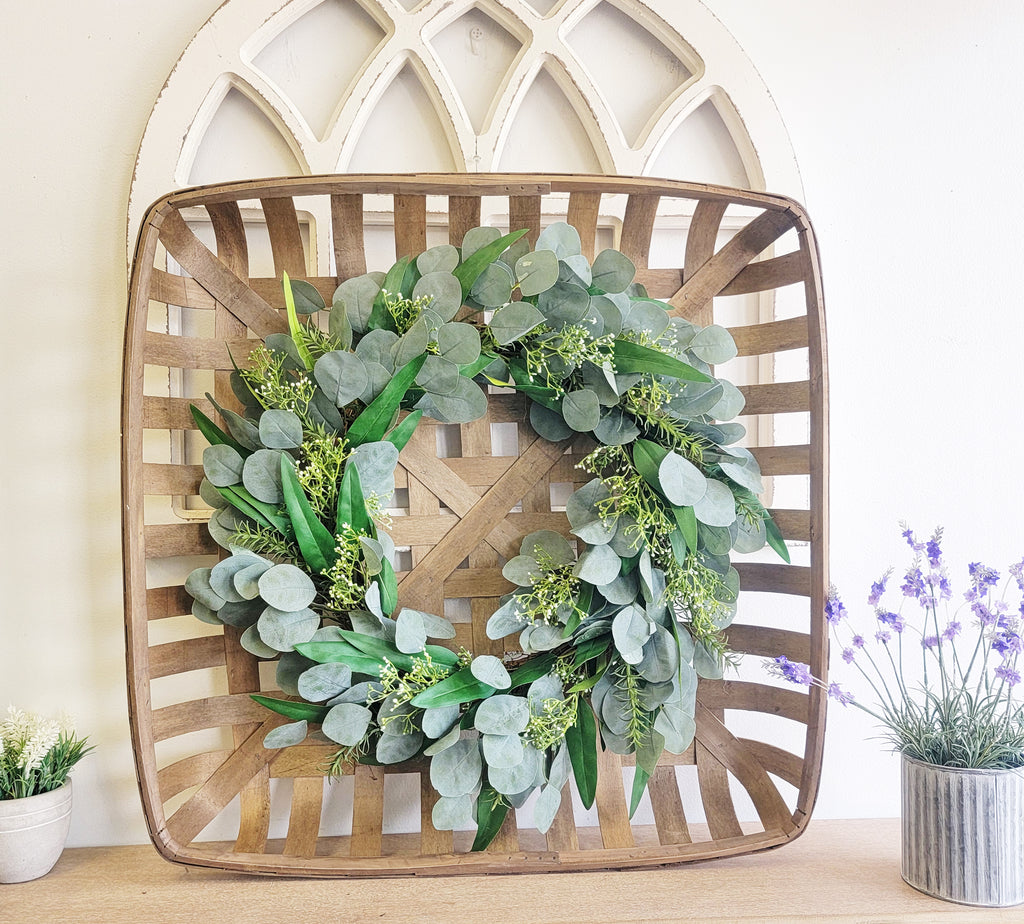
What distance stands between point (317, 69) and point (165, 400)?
426 millimetres

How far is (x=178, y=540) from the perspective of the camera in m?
0.81

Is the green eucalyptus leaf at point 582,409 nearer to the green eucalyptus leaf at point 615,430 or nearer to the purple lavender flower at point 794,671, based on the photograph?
the green eucalyptus leaf at point 615,430

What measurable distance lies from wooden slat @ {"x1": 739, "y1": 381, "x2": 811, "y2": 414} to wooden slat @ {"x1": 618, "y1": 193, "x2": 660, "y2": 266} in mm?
190

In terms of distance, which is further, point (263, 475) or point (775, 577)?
point (775, 577)

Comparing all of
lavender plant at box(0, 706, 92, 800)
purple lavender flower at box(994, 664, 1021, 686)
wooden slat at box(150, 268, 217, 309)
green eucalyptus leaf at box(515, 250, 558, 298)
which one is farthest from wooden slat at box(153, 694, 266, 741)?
purple lavender flower at box(994, 664, 1021, 686)

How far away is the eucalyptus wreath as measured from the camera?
0.75m

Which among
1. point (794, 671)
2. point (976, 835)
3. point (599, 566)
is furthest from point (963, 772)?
point (599, 566)

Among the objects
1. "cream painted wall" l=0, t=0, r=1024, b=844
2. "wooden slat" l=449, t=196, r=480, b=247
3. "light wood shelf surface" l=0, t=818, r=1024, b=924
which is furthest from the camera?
"cream painted wall" l=0, t=0, r=1024, b=844

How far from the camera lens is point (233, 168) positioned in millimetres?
899

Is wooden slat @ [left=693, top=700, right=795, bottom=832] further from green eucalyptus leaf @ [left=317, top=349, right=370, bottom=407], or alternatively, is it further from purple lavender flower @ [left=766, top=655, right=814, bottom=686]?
green eucalyptus leaf @ [left=317, top=349, right=370, bottom=407]

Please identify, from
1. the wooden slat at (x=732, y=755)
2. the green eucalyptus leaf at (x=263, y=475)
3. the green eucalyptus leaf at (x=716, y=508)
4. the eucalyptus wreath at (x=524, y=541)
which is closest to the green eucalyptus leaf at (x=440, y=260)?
the eucalyptus wreath at (x=524, y=541)

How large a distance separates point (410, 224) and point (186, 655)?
1.67 feet

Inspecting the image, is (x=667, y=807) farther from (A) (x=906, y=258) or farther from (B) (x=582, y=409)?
(A) (x=906, y=258)

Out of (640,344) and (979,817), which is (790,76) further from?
(979,817)
